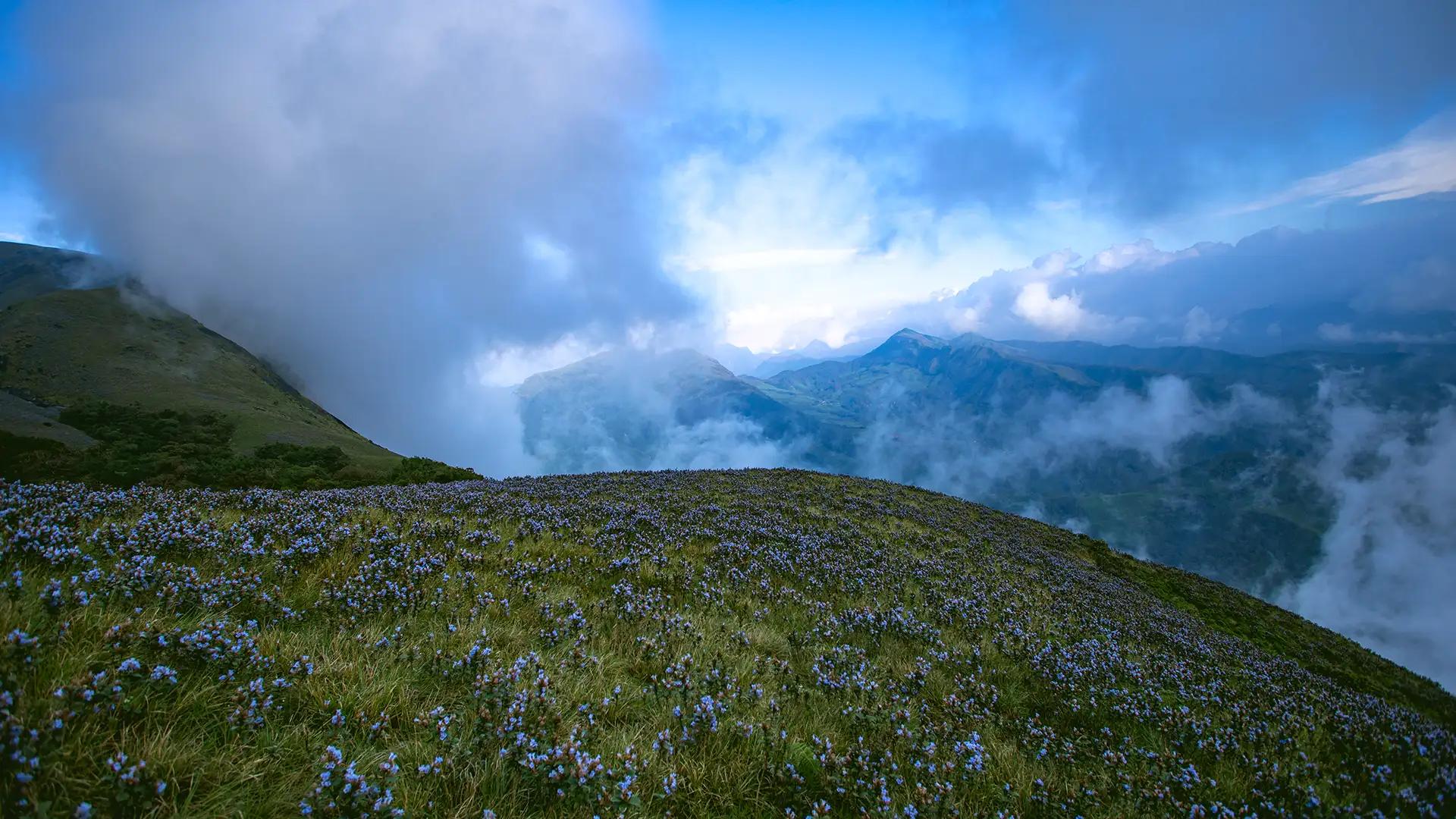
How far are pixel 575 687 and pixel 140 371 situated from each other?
117 meters

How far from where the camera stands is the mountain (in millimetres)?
58062

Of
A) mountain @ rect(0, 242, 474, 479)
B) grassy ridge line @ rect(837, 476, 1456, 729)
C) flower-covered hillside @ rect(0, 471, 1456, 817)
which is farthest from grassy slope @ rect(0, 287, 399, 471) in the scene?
grassy ridge line @ rect(837, 476, 1456, 729)

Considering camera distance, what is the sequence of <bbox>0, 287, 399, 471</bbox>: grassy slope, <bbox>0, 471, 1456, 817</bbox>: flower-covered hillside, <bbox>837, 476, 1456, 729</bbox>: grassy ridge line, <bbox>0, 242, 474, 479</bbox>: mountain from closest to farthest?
1. <bbox>0, 471, 1456, 817</bbox>: flower-covered hillside
2. <bbox>837, 476, 1456, 729</bbox>: grassy ridge line
3. <bbox>0, 242, 474, 479</bbox>: mountain
4. <bbox>0, 287, 399, 471</bbox>: grassy slope

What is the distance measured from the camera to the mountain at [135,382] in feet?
190

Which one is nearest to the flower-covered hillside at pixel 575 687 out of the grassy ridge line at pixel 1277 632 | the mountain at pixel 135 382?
the grassy ridge line at pixel 1277 632

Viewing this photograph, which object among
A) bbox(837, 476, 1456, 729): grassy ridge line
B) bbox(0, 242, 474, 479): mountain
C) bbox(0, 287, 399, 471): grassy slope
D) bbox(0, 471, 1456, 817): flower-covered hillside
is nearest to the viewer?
bbox(0, 471, 1456, 817): flower-covered hillside

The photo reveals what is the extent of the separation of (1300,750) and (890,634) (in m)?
5.34

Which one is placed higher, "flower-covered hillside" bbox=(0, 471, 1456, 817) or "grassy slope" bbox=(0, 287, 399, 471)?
"grassy slope" bbox=(0, 287, 399, 471)

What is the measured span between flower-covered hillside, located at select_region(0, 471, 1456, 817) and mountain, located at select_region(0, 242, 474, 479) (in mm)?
41945

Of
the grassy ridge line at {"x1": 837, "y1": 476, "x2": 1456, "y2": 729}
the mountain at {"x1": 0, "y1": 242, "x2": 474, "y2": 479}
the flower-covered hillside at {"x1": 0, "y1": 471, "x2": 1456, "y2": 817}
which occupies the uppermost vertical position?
the mountain at {"x1": 0, "y1": 242, "x2": 474, "y2": 479}

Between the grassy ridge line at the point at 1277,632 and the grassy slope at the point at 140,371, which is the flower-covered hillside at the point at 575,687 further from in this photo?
the grassy slope at the point at 140,371

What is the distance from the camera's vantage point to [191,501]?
909cm

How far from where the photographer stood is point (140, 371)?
268 ft

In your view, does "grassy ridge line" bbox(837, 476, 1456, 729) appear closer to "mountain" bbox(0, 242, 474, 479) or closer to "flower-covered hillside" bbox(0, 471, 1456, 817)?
"flower-covered hillside" bbox(0, 471, 1456, 817)
